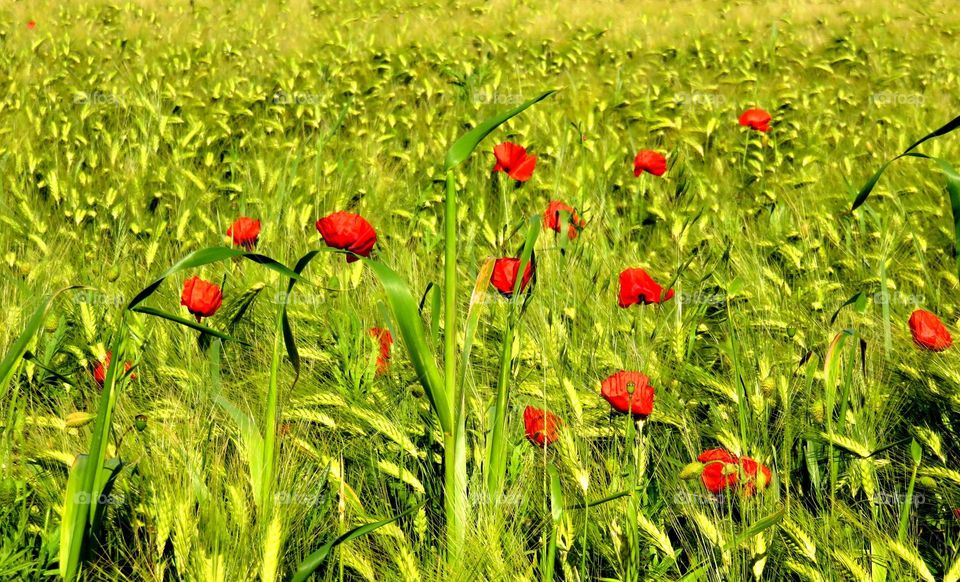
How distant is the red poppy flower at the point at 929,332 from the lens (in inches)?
56.5

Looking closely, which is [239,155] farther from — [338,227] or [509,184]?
[338,227]

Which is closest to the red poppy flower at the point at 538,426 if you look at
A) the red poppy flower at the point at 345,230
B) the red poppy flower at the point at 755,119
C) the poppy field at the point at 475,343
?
the poppy field at the point at 475,343

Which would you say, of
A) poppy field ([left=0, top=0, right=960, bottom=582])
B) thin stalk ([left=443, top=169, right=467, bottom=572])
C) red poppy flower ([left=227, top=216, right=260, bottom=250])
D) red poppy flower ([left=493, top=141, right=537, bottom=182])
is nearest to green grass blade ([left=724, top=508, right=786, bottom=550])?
poppy field ([left=0, top=0, right=960, bottom=582])

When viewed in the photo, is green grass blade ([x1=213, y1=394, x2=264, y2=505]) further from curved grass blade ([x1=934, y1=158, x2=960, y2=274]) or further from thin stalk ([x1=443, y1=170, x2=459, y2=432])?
curved grass blade ([x1=934, y1=158, x2=960, y2=274])

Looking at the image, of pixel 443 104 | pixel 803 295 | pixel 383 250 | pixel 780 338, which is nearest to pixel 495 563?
pixel 780 338

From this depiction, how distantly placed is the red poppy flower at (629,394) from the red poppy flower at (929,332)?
488 mm

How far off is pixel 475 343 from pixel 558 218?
409 mm

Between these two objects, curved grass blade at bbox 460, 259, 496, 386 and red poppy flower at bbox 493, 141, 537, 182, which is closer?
curved grass blade at bbox 460, 259, 496, 386

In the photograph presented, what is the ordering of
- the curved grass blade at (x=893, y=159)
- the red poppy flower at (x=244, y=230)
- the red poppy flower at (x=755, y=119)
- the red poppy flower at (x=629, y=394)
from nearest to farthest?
the curved grass blade at (x=893, y=159), the red poppy flower at (x=629, y=394), the red poppy flower at (x=244, y=230), the red poppy flower at (x=755, y=119)

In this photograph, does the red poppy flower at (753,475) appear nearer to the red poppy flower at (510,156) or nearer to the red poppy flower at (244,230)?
the red poppy flower at (510,156)

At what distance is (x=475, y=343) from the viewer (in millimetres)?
1594

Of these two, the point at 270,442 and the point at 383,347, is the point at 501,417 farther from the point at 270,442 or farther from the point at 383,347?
the point at 383,347

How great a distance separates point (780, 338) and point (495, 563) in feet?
2.95

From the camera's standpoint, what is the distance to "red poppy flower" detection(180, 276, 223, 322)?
1.45m
